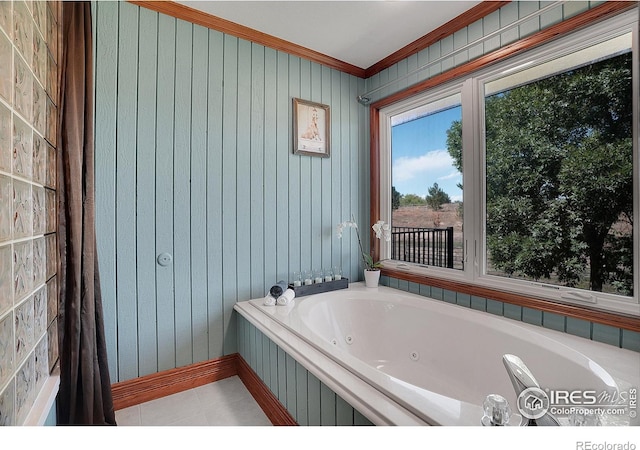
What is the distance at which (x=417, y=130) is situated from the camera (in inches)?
93.3

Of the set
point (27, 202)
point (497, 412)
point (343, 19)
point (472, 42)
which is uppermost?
point (343, 19)

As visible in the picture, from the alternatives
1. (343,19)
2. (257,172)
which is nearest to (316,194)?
(257,172)

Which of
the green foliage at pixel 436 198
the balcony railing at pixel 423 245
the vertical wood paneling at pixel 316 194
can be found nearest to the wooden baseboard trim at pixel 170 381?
the vertical wood paneling at pixel 316 194

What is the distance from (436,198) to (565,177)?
77 cm

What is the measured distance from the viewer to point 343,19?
193 cm

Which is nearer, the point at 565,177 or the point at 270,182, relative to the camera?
the point at 565,177

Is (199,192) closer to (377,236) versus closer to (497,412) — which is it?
(377,236)

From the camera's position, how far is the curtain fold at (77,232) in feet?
4.28

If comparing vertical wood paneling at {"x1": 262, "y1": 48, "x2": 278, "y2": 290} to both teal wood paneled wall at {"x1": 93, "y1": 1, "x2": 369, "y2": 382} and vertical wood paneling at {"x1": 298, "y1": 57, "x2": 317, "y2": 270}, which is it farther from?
vertical wood paneling at {"x1": 298, "y1": 57, "x2": 317, "y2": 270}

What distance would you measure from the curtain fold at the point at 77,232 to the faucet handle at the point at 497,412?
1.58 m

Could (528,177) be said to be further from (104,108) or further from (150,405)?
(150,405)

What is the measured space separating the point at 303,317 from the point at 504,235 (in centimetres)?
132

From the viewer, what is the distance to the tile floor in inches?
61.1
